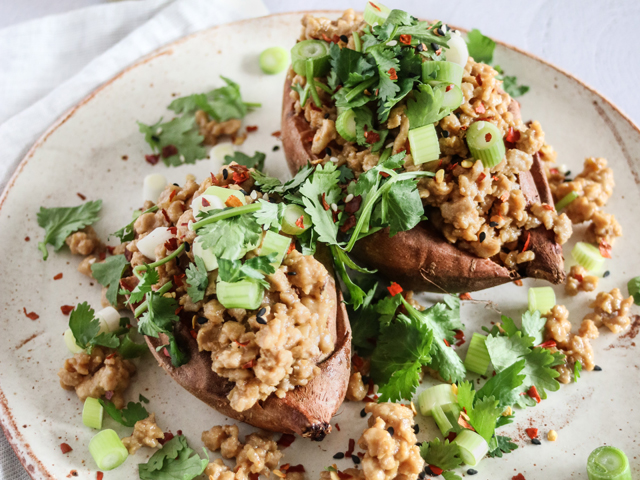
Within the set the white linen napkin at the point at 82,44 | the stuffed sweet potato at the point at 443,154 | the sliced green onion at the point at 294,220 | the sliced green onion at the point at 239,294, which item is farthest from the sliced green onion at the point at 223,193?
the white linen napkin at the point at 82,44

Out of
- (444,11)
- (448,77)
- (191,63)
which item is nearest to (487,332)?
(448,77)

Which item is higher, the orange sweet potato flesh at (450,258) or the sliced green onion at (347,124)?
the sliced green onion at (347,124)

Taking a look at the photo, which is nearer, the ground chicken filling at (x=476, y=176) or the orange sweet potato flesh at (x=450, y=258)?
the ground chicken filling at (x=476, y=176)

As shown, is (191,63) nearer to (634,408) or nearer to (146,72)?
(146,72)

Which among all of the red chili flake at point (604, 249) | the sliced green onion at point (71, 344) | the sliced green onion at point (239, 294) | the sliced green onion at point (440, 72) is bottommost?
the sliced green onion at point (71, 344)

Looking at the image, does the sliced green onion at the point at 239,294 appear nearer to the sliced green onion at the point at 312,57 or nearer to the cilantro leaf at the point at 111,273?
the cilantro leaf at the point at 111,273

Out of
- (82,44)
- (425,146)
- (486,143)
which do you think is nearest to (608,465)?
(486,143)

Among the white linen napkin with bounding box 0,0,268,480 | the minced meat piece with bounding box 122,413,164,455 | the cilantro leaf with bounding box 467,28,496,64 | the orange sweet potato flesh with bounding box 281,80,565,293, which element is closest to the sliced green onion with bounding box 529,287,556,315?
the orange sweet potato flesh with bounding box 281,80,565,293
